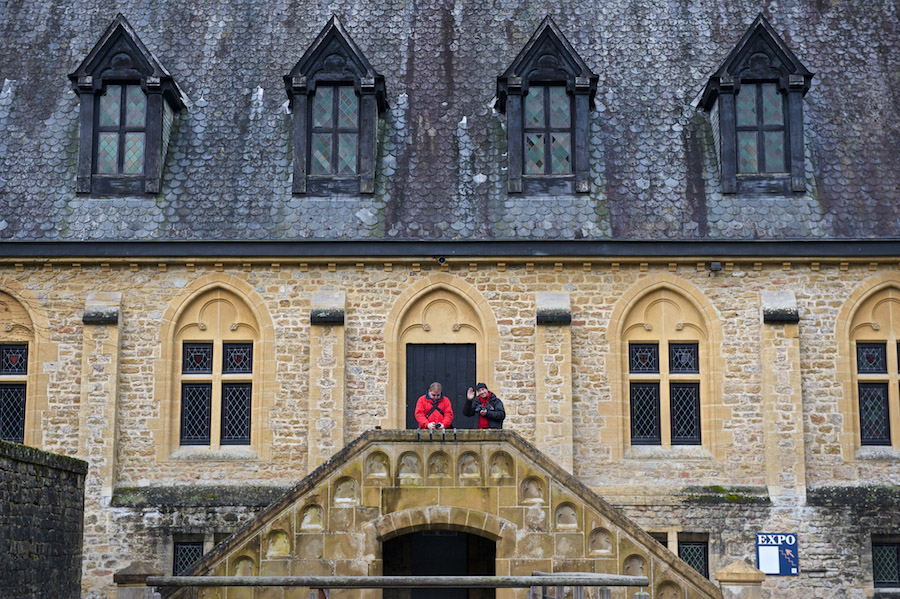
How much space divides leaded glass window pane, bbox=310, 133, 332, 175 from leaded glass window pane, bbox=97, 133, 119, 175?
340cm

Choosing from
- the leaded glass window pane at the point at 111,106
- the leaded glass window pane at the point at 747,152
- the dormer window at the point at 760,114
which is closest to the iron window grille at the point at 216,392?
the leaded glass window pane at the point at 111,106

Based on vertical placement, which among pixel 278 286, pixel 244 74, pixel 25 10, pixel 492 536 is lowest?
pixel 492 536

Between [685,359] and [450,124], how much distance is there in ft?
19.2

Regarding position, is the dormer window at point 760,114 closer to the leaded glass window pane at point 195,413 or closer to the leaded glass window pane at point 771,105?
the leaded glass window pane at point 771,105

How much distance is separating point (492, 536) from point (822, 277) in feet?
26.6

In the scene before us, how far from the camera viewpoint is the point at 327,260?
67.5 feet

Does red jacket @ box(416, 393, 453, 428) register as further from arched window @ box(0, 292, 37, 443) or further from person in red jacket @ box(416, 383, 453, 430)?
arched window @ box(0, 292, 37, 443)

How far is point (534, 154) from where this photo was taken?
21.4m

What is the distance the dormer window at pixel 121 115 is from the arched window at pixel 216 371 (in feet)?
7.84

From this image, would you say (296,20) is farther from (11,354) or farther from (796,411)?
(796,411)

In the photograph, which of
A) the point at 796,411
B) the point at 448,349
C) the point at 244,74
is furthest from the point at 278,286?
the point at 796,411

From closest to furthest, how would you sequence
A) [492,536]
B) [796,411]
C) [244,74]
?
[492,536], [796,411], [244,74]

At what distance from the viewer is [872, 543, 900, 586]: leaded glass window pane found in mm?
19828

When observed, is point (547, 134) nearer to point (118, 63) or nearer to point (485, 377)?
point (485, 377)
